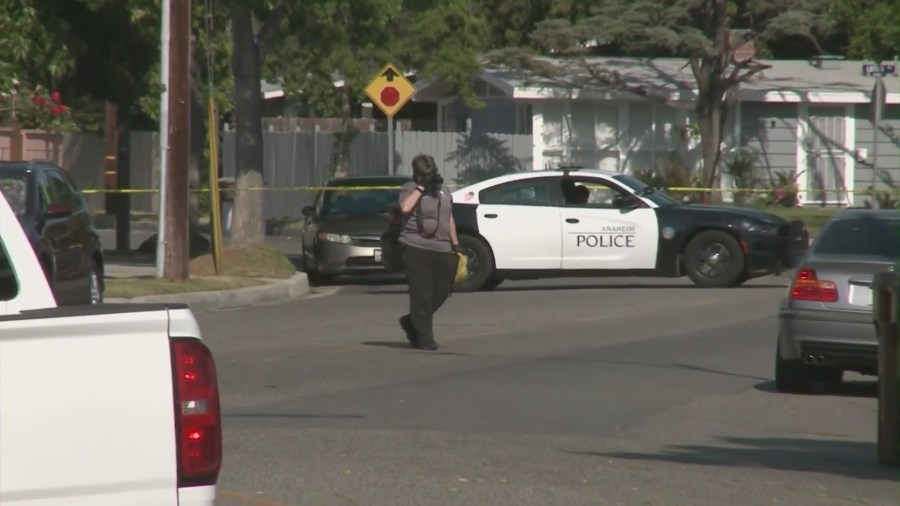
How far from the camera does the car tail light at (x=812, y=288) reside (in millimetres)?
11704

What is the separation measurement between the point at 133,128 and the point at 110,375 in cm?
4320

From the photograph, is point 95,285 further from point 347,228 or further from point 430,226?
point 347,228

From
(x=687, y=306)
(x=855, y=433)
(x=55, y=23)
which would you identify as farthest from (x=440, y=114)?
(x=855, y=433)

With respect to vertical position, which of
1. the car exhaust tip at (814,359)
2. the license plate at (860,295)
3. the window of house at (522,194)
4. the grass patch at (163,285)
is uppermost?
the window of house at (522,194)

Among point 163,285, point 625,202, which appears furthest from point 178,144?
point 625,202

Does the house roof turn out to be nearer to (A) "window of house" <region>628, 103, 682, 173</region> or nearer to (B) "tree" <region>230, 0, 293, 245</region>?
(A) "window of house" <region>628, 103, 682, 173</region>

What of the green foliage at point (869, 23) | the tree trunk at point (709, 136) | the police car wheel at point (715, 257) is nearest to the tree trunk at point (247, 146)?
the police car wheel at point (715, 257)

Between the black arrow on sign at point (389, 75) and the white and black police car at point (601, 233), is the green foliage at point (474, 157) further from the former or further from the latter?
the white and black police car at point (601, 233)

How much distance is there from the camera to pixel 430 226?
1407cm

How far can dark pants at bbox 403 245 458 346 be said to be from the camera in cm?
1405

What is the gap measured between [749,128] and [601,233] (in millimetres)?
19647

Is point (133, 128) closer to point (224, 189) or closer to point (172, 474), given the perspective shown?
point (224, 189)

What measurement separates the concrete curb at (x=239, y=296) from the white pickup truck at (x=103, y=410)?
42.7ft

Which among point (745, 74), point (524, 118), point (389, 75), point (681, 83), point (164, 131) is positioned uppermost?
point (745, 74)
